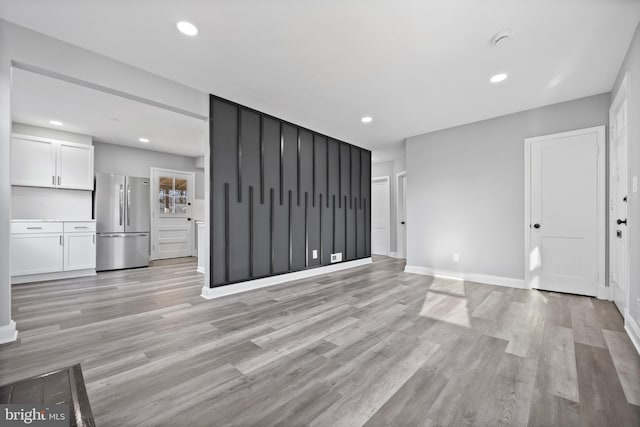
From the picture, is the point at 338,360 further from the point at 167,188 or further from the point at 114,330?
the point at 167,188

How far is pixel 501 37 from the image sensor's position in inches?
88.4

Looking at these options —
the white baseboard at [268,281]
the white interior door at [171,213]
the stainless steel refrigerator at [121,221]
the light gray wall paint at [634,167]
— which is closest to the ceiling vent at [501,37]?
the light gray wall paint at [634,167]

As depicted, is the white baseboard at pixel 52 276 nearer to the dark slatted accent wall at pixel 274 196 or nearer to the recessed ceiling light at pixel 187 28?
the dark slatted accent wall at pixel 274 196

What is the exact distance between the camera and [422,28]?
7.10 feet

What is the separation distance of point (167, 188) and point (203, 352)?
580 cm

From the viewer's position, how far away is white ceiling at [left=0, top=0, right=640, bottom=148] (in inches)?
77.5

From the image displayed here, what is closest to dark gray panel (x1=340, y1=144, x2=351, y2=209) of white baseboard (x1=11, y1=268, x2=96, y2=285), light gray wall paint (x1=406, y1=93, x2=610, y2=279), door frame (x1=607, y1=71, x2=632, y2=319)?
light gray wall paint (x1=406, y1=93, x2=610, y2=279)

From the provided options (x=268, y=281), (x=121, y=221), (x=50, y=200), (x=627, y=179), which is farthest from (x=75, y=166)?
(x=627, y=179)

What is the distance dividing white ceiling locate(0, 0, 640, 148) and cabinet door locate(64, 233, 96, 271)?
3541mm

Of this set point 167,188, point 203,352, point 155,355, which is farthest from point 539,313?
point 167,188

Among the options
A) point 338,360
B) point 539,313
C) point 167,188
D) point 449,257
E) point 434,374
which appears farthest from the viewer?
point 167,188

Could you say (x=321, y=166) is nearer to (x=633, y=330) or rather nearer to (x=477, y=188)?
(x=477, y=188)

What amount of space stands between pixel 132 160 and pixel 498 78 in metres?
7.00

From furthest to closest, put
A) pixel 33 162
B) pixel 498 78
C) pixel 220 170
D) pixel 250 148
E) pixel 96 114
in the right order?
pixel 33 162 < pixel 96 114 < pixel 250 148 < pixel 220 170 < pixel 498 78
